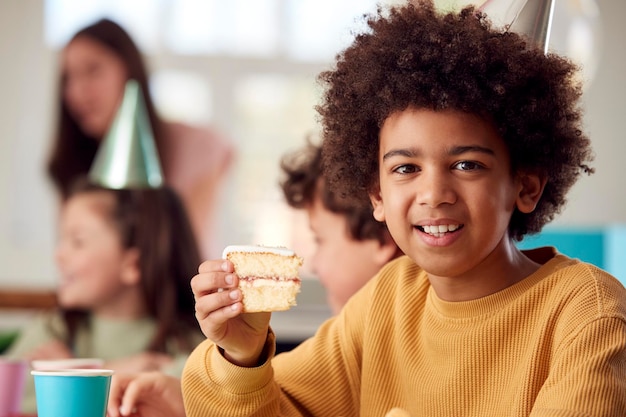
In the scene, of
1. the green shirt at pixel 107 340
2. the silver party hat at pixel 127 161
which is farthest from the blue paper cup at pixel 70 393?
the silver party hat at pixel 127 161

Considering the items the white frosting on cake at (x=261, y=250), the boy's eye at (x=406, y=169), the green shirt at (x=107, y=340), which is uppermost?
the boy's eye at (x=406, y=169)

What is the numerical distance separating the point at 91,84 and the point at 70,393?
306cm

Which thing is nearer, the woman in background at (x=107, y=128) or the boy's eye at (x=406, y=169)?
the boy's eye at (x=406, y=169)

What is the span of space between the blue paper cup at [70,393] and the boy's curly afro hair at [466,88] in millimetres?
471

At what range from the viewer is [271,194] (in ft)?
12.8

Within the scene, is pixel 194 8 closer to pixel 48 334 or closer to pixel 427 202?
pixel 48 334

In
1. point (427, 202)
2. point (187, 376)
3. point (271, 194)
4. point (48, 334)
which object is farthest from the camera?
point (271, 194)

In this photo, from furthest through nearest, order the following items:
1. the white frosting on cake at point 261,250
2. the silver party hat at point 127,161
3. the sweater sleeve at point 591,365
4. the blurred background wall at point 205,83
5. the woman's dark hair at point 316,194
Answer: the blurred background wall at point 205,83, the silver party hat at point 127,161, the woman's dark hair at point 316,194, the white frosting on cake at point 261,250, the sweater sleeve at point 591,365

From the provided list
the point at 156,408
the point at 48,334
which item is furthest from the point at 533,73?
the point at 48,334

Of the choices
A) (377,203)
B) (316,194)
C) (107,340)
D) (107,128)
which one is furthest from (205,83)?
(377,203)

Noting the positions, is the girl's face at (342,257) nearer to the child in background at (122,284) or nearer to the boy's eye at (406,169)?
the boy's eye at (406,169)

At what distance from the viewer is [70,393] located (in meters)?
1.08

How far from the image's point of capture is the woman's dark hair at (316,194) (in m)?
1.82

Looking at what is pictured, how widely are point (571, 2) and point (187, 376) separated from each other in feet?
4.92
